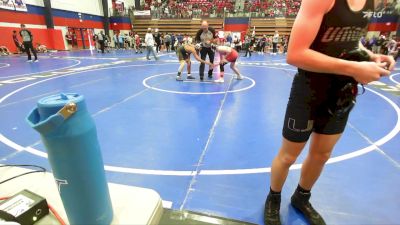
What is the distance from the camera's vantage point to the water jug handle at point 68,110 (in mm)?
1109

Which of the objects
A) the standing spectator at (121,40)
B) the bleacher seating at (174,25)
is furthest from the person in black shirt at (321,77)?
the bleacher seating at (174,25)

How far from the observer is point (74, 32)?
23453mm

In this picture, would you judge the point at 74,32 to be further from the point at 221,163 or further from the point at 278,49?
the point at 221,163

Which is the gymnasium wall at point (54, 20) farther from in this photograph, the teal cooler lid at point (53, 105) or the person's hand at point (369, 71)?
the person's hand at point (369, 71)

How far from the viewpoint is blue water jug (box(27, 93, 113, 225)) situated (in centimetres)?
114

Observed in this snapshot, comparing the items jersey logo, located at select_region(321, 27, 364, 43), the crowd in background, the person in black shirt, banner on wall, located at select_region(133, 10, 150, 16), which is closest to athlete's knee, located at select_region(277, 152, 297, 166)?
the person in black shirt

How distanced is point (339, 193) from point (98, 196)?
2.17m

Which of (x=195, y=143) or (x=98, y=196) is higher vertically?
(x=98, y=196)

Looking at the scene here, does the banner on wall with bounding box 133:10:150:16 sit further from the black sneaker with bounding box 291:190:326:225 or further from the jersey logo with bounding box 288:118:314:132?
the jersey logo with bounding box 288:118:314:132

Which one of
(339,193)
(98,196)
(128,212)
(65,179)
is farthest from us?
(339,193)

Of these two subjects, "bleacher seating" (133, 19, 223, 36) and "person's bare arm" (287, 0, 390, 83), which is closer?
"person's bare arm" (287, 0, 390, 83)

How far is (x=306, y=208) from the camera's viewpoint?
2.07 meters

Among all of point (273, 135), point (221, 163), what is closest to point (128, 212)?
point (221, 163)

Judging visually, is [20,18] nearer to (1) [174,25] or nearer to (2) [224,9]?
(1) [174,25]
